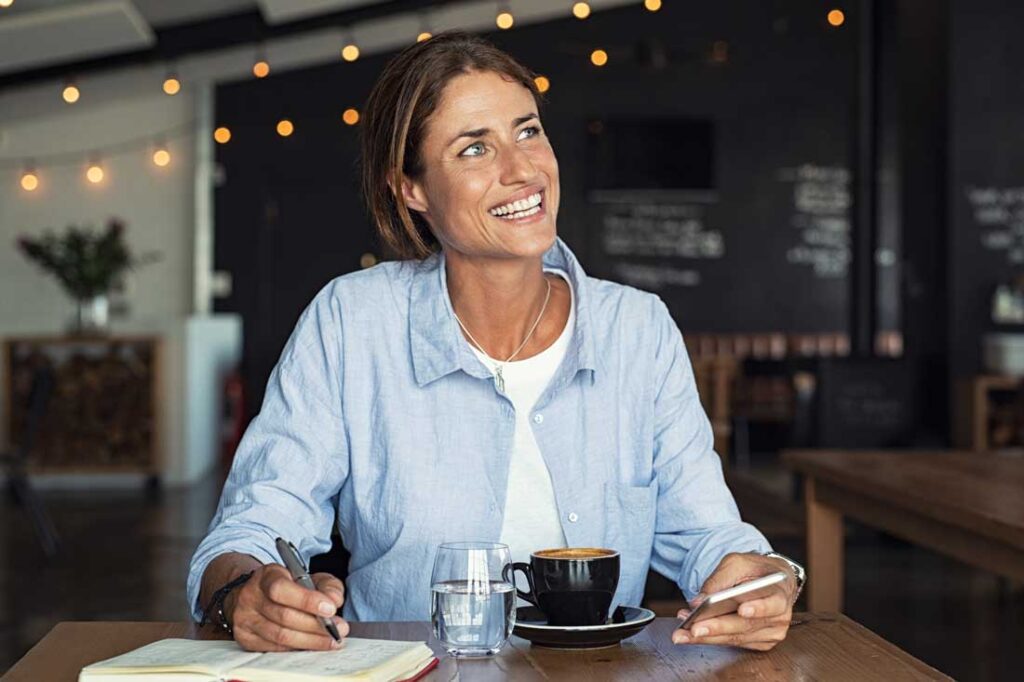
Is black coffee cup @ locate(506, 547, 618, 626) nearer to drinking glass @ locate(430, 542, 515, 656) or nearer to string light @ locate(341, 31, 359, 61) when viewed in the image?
drinking glass @ locate(430, 542, 515, 656)

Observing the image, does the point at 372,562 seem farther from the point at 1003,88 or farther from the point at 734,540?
the point at 1003,88

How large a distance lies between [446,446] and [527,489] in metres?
0.12

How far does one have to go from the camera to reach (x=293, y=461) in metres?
1.80

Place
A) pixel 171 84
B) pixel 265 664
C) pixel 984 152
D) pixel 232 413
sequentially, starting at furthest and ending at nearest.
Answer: pixel 171 84, pixel 232 413, pixel 984 152, pixel 265 664

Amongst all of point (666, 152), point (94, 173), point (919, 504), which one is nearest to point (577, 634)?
point (919, 504)

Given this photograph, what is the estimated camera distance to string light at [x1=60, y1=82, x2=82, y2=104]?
10.9m

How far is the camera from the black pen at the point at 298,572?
4.49 feet

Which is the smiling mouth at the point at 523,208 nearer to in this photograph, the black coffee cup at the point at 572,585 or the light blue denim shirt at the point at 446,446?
the light blue denim shirt at the point at 446,446

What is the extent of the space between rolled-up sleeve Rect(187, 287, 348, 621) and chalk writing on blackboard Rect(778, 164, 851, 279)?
383 inches

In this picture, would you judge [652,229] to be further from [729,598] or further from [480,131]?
[729,598]

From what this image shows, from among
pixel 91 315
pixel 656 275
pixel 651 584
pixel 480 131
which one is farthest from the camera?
pixel 656 275

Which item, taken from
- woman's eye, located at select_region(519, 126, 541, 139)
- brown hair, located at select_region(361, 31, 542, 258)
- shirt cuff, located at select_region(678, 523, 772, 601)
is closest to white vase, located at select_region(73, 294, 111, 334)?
brown hair, located at select_region(361, 31, 542, 258)

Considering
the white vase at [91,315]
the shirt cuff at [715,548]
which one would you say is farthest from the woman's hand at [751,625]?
the white vase at [91,315]

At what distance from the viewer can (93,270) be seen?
27.4ft
